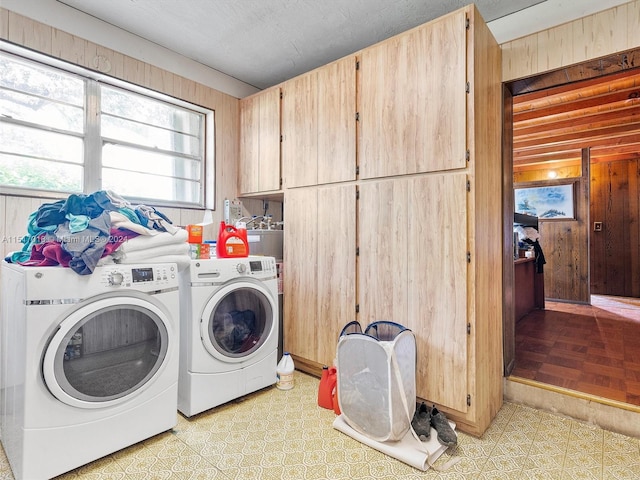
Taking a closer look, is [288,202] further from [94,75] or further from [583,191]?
[583,191]

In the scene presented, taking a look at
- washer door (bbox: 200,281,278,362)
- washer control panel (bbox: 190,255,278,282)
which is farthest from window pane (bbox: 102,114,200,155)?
washer door (bbox: 200,281,278,362)

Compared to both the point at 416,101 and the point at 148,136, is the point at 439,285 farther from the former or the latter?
the point at 148,136

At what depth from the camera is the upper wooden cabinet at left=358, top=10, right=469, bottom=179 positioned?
1.90m

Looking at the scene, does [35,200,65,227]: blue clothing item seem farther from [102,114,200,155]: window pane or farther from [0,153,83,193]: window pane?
[102,114,200,155]: window pane

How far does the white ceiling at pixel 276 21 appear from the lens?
7.39 feet

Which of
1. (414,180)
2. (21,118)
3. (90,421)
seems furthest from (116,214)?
(414,180)

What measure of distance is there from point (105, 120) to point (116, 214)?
1349 mm

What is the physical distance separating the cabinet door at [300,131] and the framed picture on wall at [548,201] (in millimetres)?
4698

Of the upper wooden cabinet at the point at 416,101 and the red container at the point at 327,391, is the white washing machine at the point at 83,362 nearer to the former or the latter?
the red container at the point at 327,391

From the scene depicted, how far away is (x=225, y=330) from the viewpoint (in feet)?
7.29

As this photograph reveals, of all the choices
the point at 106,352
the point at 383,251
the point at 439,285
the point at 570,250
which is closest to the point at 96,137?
the point at 106,352

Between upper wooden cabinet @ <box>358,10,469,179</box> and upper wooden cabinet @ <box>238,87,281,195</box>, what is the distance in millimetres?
915

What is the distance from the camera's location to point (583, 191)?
5.24 metres

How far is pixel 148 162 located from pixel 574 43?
10.4 ft
